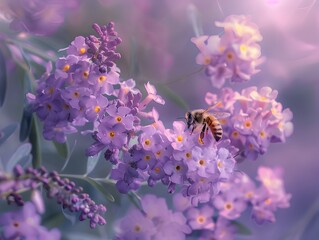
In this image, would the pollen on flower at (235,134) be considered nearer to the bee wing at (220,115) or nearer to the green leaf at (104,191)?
the bee wing at (220,115)

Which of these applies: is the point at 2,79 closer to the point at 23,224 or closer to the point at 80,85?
the point at 80,85

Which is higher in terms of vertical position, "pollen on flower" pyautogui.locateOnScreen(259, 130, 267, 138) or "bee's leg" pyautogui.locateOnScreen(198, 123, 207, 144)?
"pollen on flower" pyautogui.locateOnScreen(259, 130, 267, 138)

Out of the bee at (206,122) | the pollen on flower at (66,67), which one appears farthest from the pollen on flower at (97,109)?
the bee at (206,122)

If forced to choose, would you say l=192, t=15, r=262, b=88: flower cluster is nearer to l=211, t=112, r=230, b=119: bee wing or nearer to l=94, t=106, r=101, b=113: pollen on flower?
l=211, t=112, r=230, b=119: bee wing

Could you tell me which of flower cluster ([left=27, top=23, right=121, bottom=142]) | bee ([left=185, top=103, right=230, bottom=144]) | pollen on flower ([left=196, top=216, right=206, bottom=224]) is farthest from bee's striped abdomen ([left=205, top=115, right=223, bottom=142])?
pollen on flower ([left=196, top=216, right=206, bottom=224])

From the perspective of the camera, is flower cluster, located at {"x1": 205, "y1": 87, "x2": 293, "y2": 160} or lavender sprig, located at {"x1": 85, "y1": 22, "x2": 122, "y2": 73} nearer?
lavender sprig, located at {"x1": 85, "y1": 22, "x2": 122, "y2": 73}

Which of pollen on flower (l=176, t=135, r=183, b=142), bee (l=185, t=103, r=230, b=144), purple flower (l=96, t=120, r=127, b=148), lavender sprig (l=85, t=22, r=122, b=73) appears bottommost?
purple flower (l=96, t=120, r=127, b=148)
